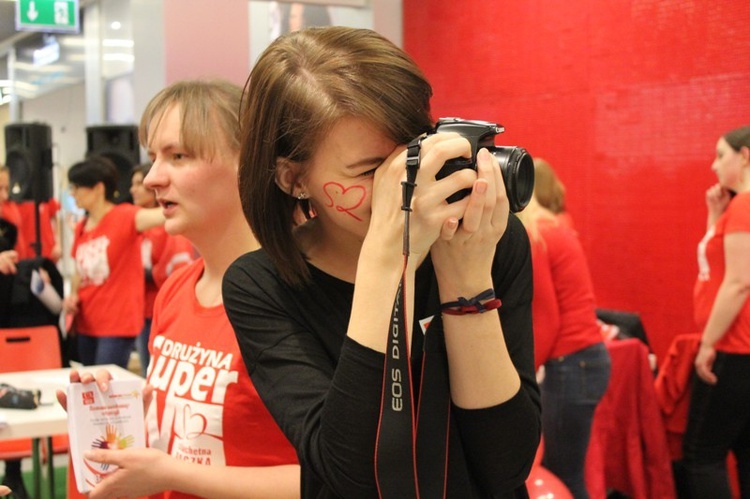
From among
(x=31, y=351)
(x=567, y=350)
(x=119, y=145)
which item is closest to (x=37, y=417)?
(x=31, y=351)

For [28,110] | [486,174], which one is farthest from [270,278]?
[28,110]

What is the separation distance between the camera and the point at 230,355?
138 centimetres

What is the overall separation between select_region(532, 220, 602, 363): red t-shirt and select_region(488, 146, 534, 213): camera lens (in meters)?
2.12

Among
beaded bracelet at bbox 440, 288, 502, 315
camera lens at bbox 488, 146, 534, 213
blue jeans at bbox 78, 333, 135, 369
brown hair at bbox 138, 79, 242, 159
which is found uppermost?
brown hair at bbox 138, 79, 242, 159

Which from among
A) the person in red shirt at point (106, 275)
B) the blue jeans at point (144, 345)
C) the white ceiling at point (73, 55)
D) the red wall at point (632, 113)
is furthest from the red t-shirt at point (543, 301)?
the white ceiling at point (73, 55)

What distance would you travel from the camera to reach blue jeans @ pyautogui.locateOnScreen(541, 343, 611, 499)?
3158 millimetres

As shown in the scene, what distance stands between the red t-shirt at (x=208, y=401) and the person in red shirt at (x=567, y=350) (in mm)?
1816

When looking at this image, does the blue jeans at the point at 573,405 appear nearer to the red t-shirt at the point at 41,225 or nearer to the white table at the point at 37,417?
the white table at the point at 37,417

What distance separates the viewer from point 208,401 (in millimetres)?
1358

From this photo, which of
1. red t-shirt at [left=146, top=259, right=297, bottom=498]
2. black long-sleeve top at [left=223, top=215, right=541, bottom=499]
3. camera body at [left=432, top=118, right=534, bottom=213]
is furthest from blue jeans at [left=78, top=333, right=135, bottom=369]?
camera body at [left=432, top=118, right=534, bottom=213]

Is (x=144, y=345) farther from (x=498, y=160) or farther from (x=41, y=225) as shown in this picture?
(x=498, y=160)

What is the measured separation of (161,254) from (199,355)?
380 cm

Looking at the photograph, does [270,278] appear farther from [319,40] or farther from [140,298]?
[140,298]

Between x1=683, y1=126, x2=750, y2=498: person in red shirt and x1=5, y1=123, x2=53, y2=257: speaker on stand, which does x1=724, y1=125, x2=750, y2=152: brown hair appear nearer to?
x1=683, y1=126, x2=750, y2=498: person in red shirt
